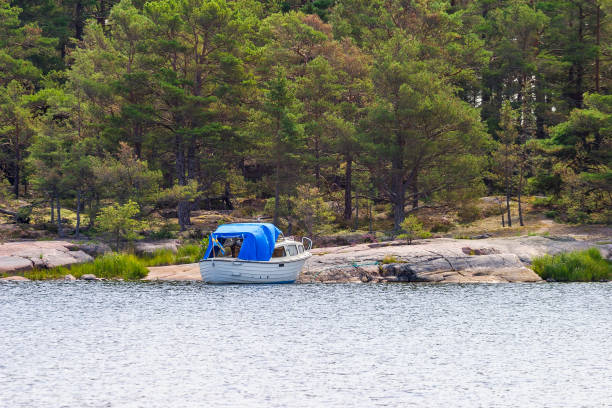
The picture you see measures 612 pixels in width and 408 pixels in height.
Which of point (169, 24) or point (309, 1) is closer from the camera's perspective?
point (169, 24)

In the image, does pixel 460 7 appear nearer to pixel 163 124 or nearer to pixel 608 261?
pixel 163 124

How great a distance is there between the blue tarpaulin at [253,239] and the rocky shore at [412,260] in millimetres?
3289

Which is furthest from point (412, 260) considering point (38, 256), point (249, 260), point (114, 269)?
point (38, 256)

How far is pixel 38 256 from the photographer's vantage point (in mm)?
44250

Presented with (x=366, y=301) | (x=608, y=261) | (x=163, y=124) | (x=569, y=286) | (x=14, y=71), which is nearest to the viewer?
(x=366, y=301)

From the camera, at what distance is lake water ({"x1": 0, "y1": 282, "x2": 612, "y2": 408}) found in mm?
16219

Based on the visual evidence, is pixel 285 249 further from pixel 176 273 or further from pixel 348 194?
pixel 348 194

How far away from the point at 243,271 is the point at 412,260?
10016mm

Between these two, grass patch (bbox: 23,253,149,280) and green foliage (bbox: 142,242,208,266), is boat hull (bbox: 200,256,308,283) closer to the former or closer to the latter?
grass patch (bbox: 23,253,149,280)

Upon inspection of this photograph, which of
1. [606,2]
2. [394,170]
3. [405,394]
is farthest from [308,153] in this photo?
[405,394]

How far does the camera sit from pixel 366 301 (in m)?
32.5

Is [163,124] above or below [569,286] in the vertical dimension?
above

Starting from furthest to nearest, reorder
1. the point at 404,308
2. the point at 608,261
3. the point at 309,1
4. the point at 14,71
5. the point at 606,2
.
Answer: the point at 309,1
the point at 14,71
the point at 606,2
the point at 608,261
the point at 404,308

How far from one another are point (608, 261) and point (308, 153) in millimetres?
27269
